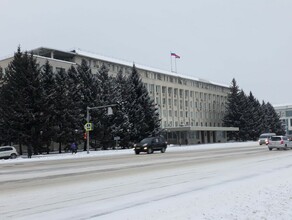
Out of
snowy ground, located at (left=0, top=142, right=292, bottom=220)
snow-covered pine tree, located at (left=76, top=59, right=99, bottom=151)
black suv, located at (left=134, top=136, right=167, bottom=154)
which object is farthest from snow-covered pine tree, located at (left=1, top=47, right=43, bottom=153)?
snowy ground, located at (left=0, top=142, right=292, bottom=220)

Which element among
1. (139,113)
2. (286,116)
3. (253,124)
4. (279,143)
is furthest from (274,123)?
(279,143)

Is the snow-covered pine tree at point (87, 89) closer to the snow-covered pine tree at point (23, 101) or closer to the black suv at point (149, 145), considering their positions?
the snow-covered pine tree at point (23, 101)

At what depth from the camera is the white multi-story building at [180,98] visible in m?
79.5

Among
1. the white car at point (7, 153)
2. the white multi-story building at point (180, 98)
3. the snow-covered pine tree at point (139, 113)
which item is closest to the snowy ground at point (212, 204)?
the white car at point (7, 153)

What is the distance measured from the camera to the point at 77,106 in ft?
184

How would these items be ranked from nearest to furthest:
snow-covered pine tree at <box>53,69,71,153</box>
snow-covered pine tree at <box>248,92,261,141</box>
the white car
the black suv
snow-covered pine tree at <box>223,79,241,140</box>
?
1. the black suv
2. the white car
3. snow-covered pine tree at <box>53,69,71,153</box>
4. snow-covered pine tree at <box>248,92,261,141</box>
5. snow-covered pine tree at <box>223,79,241,140</box>

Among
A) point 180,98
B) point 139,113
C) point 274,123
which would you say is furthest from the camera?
point 274,123

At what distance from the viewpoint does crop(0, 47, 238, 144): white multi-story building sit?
3130 inches

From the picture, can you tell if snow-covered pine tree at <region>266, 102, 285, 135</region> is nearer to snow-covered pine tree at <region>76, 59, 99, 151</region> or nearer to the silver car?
snow-covered pine tree at <region>76, 59, 99, 151</region>

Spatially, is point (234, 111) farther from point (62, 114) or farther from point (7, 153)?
point (7, 153)

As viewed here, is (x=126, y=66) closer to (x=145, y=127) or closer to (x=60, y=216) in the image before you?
(x=145, y=127)

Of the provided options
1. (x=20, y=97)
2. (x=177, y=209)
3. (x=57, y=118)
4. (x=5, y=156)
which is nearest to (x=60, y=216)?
(x=177, y=209)

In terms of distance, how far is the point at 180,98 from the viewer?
354 ft

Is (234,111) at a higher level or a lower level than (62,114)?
higher
